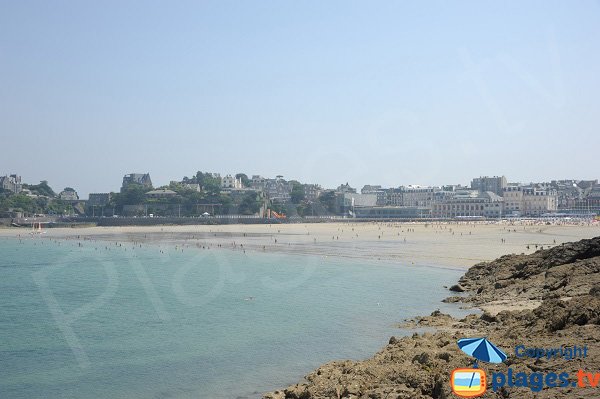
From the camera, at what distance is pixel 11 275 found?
1754 inches

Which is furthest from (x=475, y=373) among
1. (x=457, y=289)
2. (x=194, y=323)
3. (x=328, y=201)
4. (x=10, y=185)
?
(x=10, y=185)

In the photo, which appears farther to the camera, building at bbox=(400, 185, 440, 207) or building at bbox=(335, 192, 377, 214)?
building at bbox=(400, 185, 440, 207)

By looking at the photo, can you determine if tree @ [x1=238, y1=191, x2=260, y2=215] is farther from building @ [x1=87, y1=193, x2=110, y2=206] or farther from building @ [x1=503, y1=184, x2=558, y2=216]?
building @ [x1=503, y1=184, x2=558, y2=216]

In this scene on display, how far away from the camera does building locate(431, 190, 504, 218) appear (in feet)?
536

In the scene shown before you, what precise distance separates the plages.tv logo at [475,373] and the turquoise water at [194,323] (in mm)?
5709

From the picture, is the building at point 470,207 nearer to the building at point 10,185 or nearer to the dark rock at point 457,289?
the building at point 10,185

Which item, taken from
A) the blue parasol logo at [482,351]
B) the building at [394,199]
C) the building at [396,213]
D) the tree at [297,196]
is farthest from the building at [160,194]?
the blue parasol logo at [482,351]

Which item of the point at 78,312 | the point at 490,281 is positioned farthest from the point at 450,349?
the point at 78,312

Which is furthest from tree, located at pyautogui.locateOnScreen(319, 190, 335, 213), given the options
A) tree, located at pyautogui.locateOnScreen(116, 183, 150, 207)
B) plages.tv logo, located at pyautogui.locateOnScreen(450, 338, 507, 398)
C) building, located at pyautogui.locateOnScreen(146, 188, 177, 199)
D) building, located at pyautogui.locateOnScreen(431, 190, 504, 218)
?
plages.tv logo, located at pyautogui.locateOnScreen(450, 338, 507, 398)

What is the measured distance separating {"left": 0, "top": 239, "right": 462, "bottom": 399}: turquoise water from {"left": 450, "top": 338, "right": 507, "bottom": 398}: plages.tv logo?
18.7ft

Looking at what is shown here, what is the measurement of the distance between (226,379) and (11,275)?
1335 inches

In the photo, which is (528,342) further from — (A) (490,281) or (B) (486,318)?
(A) (490,281)

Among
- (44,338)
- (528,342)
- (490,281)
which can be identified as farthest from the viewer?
(490,281)

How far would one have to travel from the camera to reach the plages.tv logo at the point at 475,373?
9.98 m
